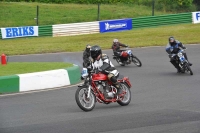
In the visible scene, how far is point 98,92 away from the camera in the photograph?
11562 millimetres

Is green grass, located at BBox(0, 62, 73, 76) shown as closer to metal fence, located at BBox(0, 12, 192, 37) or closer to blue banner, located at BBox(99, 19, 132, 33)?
metal fence, located at BBox(0, 12, 192, 37)

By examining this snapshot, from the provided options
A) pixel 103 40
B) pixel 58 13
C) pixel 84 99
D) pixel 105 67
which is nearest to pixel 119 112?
pixel 84 99

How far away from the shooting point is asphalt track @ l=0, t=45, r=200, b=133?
912cm

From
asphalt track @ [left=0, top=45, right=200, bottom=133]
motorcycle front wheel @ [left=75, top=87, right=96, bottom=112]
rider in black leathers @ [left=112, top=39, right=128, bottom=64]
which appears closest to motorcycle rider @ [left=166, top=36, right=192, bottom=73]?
asphalt track @ [left=0, top=45, right=200, bottom=133]

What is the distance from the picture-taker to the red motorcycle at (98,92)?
1116 centimetres

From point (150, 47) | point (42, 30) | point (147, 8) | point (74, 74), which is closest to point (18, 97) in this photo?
point (74, 74)

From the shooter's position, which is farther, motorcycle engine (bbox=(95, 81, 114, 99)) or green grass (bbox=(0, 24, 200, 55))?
green grass (bbox=(0, 24, 200, 55))

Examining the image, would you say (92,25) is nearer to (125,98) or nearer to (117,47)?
(117,47)

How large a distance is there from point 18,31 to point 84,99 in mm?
23541

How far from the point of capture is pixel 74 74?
1602 cm

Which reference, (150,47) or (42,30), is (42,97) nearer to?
(150,47)

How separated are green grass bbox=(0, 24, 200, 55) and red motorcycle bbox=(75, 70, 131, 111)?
54.6ft

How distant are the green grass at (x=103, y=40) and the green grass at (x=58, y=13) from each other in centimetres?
658

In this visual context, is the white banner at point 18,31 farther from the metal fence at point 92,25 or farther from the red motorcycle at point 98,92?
the red motorcycle at point 98,92
